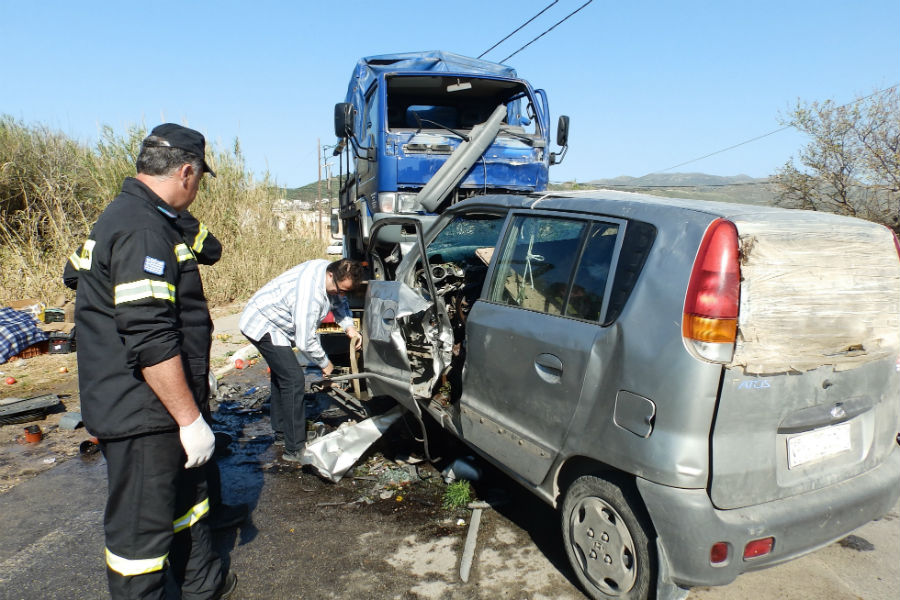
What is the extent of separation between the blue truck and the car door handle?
12.2ft

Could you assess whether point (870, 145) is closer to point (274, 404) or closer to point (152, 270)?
point (274, 404)

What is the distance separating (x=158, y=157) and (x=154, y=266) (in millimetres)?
512

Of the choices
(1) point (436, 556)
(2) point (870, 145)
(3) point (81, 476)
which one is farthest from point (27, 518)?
(2) point (870, 145)

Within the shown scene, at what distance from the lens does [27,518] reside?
3.60m

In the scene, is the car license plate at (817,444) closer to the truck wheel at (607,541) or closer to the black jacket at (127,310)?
the truck wheel at (607,541)

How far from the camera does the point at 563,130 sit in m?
7.98

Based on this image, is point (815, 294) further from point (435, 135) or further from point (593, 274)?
point (435, 135)

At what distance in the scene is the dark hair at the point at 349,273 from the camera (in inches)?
162

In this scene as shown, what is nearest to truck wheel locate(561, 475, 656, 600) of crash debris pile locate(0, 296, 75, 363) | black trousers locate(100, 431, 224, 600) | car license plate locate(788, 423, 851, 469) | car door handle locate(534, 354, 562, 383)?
car door handle locate(534, 354, 562, 383)

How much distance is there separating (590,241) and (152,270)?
180cm

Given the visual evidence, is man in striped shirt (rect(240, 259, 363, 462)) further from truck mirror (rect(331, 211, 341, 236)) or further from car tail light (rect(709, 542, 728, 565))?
truck mirror (rect(331, 211, 341, 236))

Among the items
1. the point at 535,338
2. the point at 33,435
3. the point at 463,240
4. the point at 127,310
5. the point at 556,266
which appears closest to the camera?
the point at 127,310

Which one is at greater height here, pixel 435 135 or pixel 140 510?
pixel 435 135

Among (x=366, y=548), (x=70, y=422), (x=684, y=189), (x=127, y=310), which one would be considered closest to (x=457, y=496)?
(x=366, y=548)
